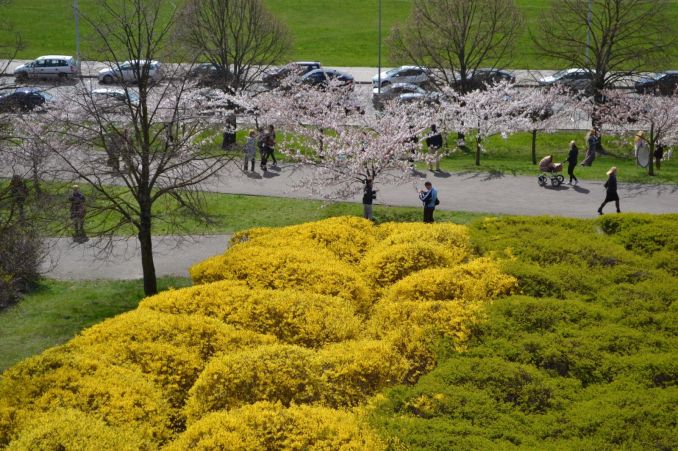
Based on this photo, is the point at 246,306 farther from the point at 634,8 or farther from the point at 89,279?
the point at 634,8

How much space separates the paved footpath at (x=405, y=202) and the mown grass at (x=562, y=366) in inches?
324

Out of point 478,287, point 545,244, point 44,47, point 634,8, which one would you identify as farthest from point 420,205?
point 44,47

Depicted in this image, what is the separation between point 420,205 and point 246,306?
12.0m

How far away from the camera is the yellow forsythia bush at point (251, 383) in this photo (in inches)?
388

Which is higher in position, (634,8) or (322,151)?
(634,8)

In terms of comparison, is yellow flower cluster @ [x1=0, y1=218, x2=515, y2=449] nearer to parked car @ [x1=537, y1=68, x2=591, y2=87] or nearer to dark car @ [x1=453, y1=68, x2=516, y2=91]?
dark car @ [x1=453, y1=68, x2=516, y2=91]

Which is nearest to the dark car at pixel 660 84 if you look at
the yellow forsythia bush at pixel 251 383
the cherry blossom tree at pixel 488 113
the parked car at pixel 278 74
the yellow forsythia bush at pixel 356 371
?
the cherry blossom tree at pixel 488 113

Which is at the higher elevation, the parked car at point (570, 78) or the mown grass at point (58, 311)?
the parked car at point (570, 78)

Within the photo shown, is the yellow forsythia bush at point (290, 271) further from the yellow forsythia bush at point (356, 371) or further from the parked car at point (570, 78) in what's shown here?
the parked car at point (570, 78)

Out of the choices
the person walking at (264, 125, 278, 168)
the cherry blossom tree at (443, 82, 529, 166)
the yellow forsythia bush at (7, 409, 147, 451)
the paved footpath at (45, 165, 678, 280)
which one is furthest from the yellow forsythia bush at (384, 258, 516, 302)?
the cherry blossom tree at (443, 82, 529, 166)

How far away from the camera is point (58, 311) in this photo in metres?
16.9

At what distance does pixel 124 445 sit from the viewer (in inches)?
345

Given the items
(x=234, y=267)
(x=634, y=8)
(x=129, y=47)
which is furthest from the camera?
(x=634, y=8)

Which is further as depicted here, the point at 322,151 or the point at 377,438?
the point at 322,151
